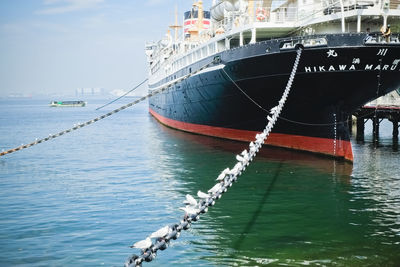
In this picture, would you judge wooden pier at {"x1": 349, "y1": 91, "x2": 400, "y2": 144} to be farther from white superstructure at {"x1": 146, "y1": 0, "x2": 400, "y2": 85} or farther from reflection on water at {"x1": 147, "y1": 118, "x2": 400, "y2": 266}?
white superstructure at {"x1": 146, "y1": 0, "x2": 400, "y2": 85}

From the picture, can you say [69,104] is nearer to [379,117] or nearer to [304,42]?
[379,117]

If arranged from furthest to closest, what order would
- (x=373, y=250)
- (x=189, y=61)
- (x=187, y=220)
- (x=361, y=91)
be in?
1. (x=189, y=61)
2. (x=361, y=91)
3. (x=373, y=250)
4. (x=187, y=220)

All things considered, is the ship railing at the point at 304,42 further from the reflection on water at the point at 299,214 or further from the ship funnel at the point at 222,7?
the ship funnel at the point at 222,7

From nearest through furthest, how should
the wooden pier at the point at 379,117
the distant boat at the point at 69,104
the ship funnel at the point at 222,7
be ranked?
the ship funnel at the point at 222,7
the wooden pier at the point at 379,117
the distant boat at the point at 69,104

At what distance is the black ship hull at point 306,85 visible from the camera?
832 inches

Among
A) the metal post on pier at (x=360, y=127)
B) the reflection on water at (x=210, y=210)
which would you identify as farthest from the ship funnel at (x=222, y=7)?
the metal post on pier at (x=360, y=127)

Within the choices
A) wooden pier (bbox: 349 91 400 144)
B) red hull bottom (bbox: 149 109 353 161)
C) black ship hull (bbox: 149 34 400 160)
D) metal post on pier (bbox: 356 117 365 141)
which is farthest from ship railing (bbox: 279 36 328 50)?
metal post on pier (bbox: 356 117 365 141)

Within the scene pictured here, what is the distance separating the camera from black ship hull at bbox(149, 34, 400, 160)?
21.1m

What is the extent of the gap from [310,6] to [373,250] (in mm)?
16749

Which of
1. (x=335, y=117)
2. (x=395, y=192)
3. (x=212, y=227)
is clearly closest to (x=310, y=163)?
(x=335, y=117)

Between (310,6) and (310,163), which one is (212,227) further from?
(310,6)

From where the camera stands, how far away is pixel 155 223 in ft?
46.3

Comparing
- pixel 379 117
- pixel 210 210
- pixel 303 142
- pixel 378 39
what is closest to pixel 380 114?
pixel 379 117

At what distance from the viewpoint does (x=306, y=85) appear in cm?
2270
